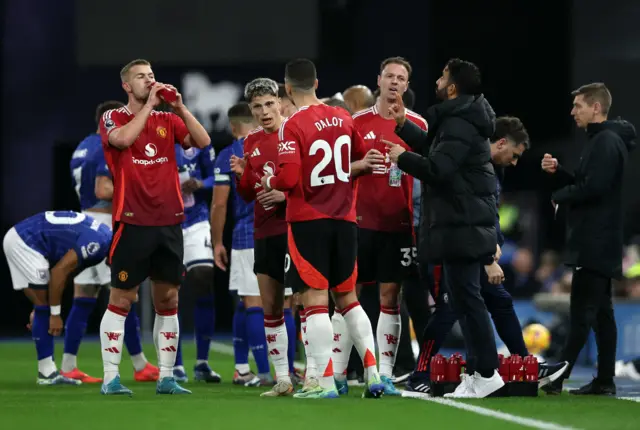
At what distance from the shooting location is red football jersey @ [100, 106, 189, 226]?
824 centimetres

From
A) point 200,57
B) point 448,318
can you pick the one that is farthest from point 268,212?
point 200,57

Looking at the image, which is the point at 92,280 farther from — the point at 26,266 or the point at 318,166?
the point at 318,166

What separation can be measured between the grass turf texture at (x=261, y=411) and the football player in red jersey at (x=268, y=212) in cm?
46

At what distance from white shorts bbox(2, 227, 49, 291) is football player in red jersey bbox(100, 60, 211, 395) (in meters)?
1.77

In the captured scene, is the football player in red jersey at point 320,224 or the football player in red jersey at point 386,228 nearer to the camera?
the football player in red jersey at point 320,224

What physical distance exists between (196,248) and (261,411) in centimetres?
363

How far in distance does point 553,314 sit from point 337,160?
6.55 m

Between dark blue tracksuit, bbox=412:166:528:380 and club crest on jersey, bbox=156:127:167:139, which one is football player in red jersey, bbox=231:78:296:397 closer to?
club crest on jersey, bbox=156:127:167:139

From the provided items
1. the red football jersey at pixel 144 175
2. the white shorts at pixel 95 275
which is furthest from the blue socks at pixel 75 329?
the red football jersey at pixel 144 175

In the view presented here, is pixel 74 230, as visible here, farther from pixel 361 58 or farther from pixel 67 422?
pixel 361 58

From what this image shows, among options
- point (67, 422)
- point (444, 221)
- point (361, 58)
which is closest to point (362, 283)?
point (444, 221)

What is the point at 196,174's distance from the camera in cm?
1062

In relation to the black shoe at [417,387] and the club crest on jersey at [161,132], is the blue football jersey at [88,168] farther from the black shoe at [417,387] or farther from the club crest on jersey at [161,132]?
the black shoe at [417,387]

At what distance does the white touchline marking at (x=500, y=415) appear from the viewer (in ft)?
20.9
